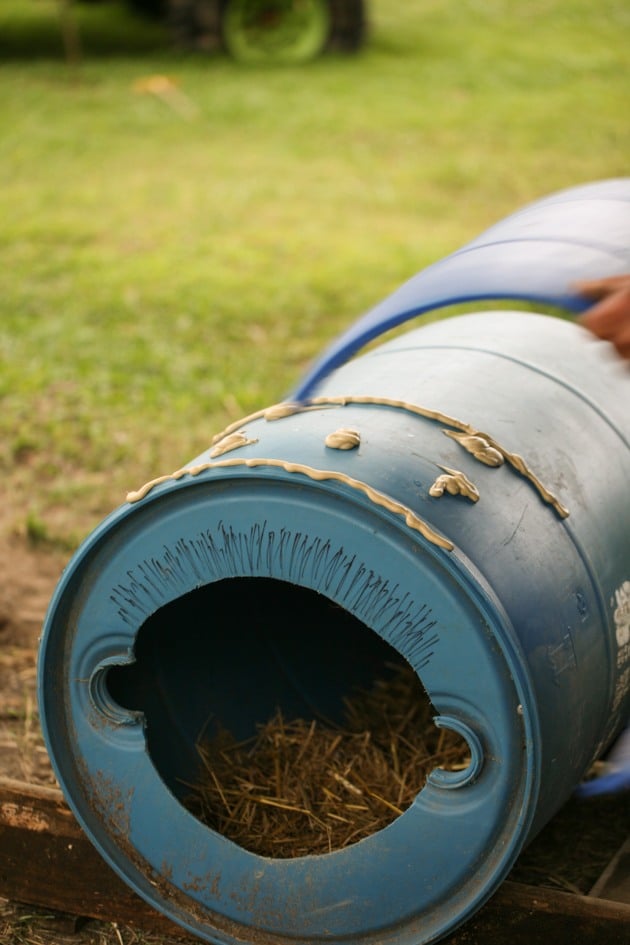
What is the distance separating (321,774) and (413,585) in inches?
34.6

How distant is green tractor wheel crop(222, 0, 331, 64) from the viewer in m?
13.2

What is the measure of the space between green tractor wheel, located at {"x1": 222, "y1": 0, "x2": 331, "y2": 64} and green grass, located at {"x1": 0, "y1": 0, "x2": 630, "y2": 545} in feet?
1.42

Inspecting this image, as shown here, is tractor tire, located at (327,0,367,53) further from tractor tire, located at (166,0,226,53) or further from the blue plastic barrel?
the blue plastic barrel

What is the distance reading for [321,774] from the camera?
9.30 ft

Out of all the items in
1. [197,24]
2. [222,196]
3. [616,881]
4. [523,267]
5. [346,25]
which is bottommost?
[222,196]

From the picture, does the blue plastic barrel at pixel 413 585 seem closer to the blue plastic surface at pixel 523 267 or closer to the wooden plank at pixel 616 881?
the blue plastic surface at pixel 523 267

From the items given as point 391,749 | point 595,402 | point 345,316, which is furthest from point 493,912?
point 345,316

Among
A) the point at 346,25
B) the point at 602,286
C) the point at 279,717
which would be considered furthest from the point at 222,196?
the point at 602,286

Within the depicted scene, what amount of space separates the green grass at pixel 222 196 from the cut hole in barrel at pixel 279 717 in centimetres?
157

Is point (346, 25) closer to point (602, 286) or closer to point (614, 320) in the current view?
point (602, 286)

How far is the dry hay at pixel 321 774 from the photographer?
265 cm

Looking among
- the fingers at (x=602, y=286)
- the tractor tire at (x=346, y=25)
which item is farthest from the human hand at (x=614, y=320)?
the tractor tire at (x=346, y=25)

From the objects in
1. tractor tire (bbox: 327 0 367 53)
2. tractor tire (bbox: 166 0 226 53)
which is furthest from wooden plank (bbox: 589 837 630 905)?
tractor tire (bbox: 166 0 226 53)

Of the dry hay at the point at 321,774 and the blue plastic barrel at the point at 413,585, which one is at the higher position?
the blue plastic barrel at the point at 413,585
